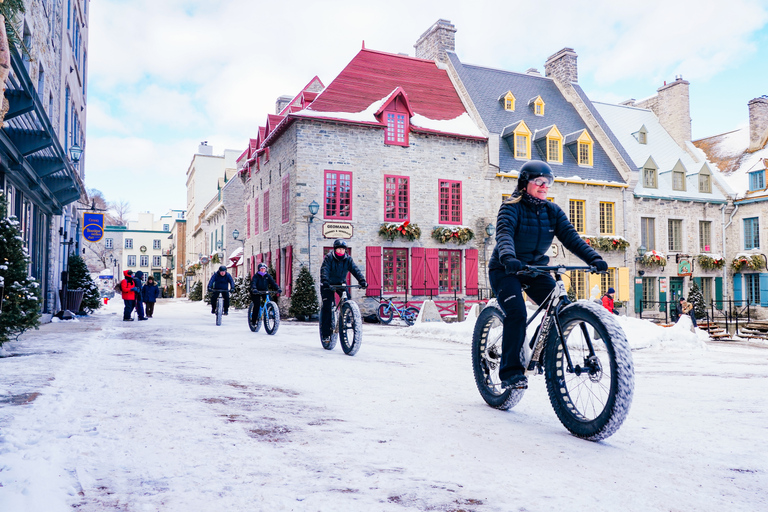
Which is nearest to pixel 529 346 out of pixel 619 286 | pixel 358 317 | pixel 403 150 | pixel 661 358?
pixel 358 317

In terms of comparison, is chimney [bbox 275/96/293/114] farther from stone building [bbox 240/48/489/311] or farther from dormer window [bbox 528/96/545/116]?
dormer window [bbox 528/96/545/116]

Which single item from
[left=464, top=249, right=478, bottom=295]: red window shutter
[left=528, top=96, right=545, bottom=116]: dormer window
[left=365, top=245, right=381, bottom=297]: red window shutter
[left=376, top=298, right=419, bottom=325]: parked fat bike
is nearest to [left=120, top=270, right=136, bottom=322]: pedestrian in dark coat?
[left=376, top=298, right=419, bottom=325]: parked fat bike

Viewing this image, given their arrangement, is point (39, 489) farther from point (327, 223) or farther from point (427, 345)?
point (327, 223)

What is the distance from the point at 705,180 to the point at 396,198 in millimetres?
17669

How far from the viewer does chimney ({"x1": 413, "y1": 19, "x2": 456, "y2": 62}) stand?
27.3 m

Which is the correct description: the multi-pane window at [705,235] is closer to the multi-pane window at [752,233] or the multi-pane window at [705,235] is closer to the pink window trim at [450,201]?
the multi-pane window at [752,233]

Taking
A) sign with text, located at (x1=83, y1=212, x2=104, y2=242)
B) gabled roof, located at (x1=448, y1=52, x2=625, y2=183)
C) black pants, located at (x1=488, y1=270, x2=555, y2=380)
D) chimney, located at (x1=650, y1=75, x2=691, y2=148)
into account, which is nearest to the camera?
black pants, located at (x1=488, y1=270, x2=555, y2=380)

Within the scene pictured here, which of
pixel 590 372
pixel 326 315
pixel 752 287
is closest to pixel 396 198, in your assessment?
pixel 326 315

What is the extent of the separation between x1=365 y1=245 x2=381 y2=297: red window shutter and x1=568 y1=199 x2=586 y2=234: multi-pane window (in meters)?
9.45

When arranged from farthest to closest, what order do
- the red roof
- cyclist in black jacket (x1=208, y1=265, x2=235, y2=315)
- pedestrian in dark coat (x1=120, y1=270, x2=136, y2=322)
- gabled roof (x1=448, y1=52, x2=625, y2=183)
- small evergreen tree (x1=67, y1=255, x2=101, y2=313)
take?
gabled roof (x1=448, y1=52, x2=625, y2=183)
the red roof
small evergreen tree (x1=67, y1=255, x2=101, y2=313)
pedestrian in dark coat (x1=120, y1=270, x2=136, y2=322)
cyclist in black jacket (x1=208, y1=265, x2=235, y2=315)

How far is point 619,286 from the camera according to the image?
2691cm

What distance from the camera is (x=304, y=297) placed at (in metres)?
20.2

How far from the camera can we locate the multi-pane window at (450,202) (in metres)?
24.1

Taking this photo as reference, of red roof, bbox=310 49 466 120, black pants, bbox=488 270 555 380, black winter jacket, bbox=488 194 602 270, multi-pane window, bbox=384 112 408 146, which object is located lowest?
black pants, bbox=488 270 555 380
